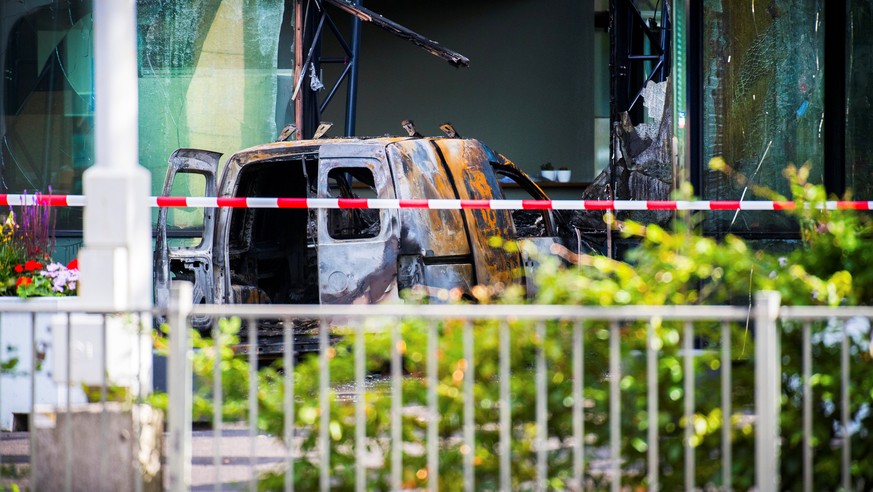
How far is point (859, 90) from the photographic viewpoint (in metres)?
10.7

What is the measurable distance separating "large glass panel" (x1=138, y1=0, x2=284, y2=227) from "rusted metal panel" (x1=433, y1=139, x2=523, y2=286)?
5.00 metres

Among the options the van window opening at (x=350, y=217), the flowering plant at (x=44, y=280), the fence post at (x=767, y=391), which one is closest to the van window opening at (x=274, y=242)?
the van window opening at (x=350, y=217)

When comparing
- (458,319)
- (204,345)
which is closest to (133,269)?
(204,345)

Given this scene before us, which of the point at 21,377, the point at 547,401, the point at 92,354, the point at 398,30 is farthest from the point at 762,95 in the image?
the point at 92,354

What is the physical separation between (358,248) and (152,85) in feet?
19.1

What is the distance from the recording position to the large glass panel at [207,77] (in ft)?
44.1

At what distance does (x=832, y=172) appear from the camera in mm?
10625

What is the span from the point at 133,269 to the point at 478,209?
4.16 metres

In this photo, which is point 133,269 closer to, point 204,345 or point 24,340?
point 204,345

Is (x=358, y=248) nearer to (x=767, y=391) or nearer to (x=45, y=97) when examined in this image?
(x=767, y=391)

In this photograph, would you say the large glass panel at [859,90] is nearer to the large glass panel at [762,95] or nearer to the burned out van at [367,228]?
the large glass panel at [762,95]

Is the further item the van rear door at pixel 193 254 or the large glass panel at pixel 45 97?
the large glass panel at pixel 45 97

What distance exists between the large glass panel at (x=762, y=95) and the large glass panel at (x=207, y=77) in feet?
17.7

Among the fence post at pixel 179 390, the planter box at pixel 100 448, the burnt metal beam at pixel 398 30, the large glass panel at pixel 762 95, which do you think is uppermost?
the burnt metal beam at pixel 398 30
